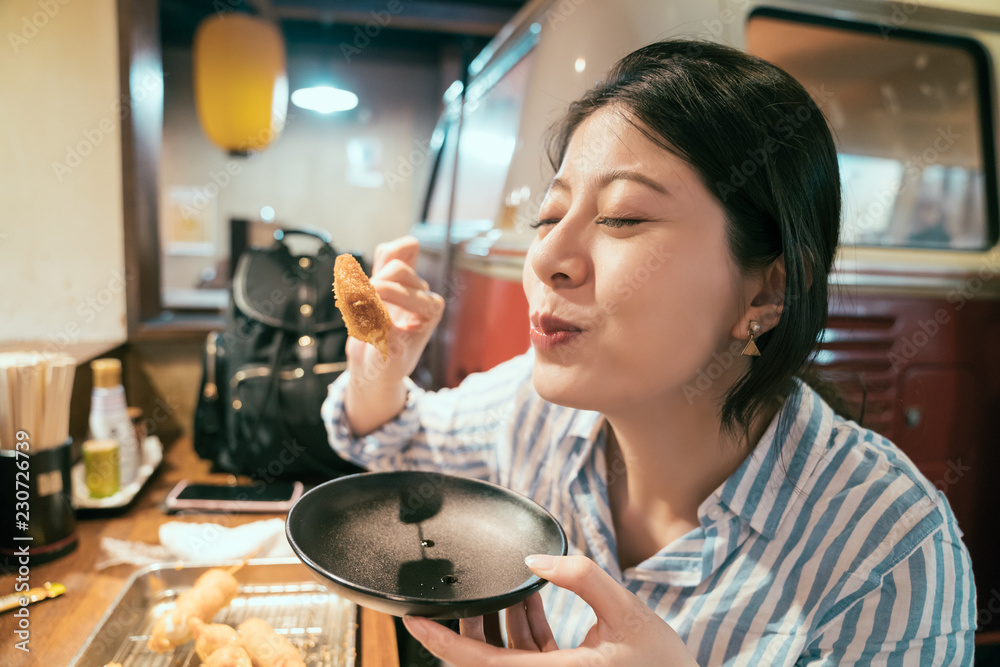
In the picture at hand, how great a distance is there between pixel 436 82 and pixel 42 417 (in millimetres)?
5484

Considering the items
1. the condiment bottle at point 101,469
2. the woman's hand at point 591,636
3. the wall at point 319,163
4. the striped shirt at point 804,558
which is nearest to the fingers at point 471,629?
the woman's hand at point 591,636

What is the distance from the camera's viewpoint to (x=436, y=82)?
19.8ft

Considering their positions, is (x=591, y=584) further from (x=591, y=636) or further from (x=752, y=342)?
(x=752, y=342)

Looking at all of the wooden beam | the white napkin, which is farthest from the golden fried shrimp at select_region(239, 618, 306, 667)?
the wooden beam

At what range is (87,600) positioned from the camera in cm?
122

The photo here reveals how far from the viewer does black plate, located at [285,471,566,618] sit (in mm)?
826

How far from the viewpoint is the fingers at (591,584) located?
0.70 meters

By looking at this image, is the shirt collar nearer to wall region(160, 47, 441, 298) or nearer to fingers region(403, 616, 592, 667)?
fingers region(403, 616, 592, 667)

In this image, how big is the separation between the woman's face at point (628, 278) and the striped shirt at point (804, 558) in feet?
0.92

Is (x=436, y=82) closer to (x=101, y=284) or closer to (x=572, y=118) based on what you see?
(x=101, y=284)

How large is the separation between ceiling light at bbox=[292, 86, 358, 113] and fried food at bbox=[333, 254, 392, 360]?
485 cm

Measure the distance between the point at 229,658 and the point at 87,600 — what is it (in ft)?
1.49

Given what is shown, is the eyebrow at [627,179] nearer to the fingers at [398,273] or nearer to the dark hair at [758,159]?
the dark hair at [758,159]

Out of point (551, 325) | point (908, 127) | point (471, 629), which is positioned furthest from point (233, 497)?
point (908, 127)
